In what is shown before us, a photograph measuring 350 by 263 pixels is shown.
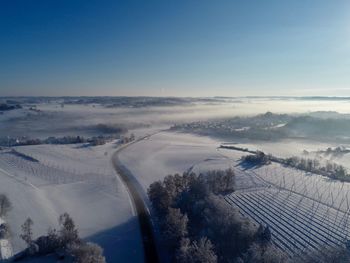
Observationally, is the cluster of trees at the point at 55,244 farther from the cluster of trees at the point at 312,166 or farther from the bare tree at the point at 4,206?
the cluster of trees at the point at 312,166

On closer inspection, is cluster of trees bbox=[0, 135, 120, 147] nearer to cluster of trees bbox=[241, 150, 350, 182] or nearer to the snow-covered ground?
the snow-covered ground

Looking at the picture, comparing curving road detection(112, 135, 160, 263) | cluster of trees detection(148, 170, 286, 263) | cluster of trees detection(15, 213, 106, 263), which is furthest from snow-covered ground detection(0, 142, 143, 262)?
cluster of trees detection(148, 170, 286, 263)

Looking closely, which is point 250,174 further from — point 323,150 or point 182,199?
point 323,150

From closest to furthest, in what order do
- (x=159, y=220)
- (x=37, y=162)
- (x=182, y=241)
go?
1. (x=182, y=241)
2. (x=159, y=220)
3. (x=37, y=162)

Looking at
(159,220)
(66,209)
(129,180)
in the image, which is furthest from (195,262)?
(129,180)

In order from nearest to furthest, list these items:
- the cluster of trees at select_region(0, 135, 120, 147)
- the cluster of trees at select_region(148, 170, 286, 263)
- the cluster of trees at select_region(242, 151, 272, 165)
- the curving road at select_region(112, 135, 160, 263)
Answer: the cluster of trees at select_region(148, 170, 286, 263)
the curving road at select_region(112, 135, 160, 263)
the cluster of trees at select_region(242, 151, 272, 165)
the cluster of trees at select_region(0, 135, 120, 147)

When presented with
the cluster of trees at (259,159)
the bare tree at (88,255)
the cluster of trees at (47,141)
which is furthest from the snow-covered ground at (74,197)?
the cluster of trees at (259,159)
